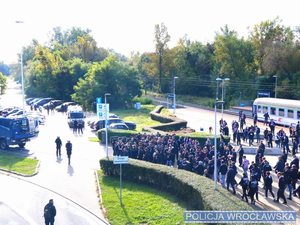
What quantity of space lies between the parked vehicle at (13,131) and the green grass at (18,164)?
179cm

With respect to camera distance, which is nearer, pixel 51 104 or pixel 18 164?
pixel 18 164

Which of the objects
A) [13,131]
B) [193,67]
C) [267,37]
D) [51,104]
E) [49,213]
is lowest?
[49,213]

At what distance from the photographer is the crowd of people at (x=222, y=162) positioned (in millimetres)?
17391

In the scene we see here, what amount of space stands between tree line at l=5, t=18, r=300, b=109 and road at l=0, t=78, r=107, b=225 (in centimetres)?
2945

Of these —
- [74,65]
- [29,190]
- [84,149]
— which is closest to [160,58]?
[74,65]

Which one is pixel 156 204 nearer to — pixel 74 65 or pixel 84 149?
pixel 84 149

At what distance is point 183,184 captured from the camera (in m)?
Result: 17.6

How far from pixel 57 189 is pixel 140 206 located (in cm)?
546

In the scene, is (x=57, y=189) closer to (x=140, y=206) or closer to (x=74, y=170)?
(x=74, y=170)

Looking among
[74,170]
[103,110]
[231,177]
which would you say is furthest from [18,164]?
[231,177]

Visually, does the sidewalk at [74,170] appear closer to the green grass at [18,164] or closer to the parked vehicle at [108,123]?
the green grass at [18,164]

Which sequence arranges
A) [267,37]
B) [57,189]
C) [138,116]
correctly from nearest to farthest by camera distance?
[57,189] < [138,116] < [267,37]

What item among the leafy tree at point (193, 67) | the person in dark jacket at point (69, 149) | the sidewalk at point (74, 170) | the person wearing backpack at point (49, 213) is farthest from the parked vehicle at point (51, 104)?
the person wearing backpack at point (49, 213)

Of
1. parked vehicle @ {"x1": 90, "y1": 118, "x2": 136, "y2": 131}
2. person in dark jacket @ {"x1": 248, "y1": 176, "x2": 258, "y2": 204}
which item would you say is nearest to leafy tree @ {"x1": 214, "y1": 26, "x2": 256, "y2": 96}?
parked vehicle @ {"x1": 90, "y1": 118, "x2": 136, "y2": 131}
